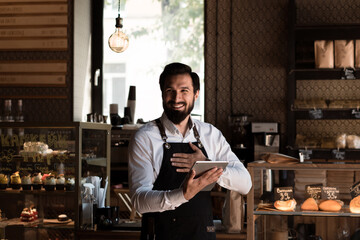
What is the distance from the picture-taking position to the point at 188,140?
241 cm

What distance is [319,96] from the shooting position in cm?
576

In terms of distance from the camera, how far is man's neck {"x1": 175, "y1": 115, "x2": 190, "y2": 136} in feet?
7.77

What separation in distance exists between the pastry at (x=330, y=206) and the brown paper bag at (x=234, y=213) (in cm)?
60

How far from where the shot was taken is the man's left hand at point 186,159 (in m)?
2.21

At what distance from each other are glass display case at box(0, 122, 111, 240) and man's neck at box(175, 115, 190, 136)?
1446 millimetres

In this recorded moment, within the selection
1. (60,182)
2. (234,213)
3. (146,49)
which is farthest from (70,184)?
(146,49)

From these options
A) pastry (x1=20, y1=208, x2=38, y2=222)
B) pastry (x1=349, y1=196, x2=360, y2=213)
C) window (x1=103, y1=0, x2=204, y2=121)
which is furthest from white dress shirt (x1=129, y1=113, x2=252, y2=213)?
window (x1=103, y1=0, x2=204, y2=121)

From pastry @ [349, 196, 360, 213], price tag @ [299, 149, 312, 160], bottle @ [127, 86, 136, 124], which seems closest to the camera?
pastry @ [349, 196, 360, 213]

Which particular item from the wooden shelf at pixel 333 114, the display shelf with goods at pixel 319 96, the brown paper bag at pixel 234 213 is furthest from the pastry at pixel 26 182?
the wooden shelf at pixel 333 114

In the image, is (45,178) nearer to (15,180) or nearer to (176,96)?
(15,180)

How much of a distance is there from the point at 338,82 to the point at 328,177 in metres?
1.14

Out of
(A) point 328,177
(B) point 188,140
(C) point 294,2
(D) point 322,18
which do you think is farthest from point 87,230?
(D) point 322,18

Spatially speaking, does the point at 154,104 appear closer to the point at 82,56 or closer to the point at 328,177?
the point at 82,56

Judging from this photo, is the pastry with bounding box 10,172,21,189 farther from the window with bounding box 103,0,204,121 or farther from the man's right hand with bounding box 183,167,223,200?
the window with bounding box 103,0,204,121
